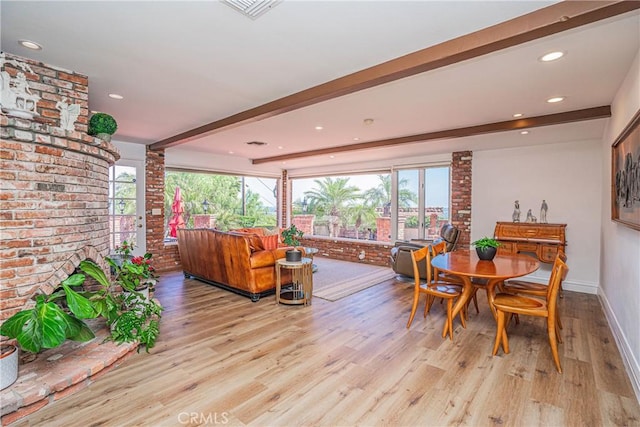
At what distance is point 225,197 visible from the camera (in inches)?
386

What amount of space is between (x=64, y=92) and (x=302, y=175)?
628 centimetres

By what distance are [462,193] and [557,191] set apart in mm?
1476

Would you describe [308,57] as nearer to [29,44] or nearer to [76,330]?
[29,44]

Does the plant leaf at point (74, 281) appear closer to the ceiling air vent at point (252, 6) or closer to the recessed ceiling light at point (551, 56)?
the ceiling air vent at point (252, 6)

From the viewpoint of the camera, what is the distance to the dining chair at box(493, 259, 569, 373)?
2619mm

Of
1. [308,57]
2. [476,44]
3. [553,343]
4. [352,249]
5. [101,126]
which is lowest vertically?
[553,343]

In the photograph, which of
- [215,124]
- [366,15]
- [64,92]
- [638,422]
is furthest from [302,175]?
[638,422]

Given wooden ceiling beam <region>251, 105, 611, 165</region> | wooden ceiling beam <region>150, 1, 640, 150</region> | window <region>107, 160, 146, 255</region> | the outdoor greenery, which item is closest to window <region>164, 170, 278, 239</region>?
the outdoor greenery

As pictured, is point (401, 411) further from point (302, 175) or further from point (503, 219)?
point (302, 175)

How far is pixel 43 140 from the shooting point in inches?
96.0

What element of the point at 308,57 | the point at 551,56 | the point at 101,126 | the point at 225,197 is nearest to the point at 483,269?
the point at 551,56

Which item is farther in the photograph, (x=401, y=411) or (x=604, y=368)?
(x=604, y=368)

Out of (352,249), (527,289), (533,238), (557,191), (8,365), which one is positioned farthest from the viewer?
(352,249)

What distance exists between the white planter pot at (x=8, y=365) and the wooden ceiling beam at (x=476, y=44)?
2984mm
